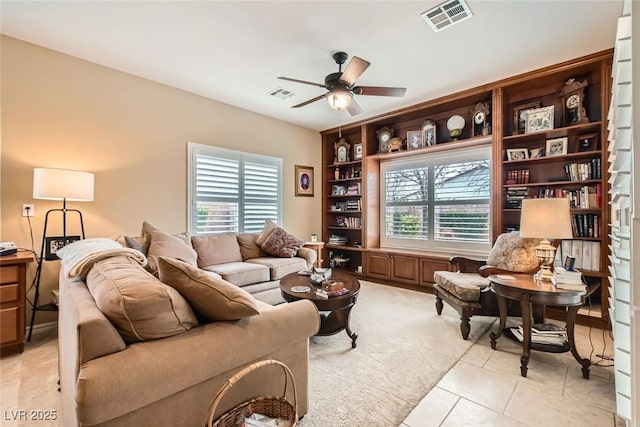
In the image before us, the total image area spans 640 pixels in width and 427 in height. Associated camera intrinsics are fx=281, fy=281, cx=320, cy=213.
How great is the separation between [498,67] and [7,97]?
500 cm

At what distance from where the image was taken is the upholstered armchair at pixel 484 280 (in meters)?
2.59

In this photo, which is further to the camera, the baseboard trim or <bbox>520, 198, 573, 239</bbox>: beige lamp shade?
the baseboard trim

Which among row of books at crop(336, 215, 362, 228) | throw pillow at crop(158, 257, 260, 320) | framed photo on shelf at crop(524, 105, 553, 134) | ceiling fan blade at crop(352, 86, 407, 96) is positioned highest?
ceiling fan blade at crop(352, 86, 407, 96)

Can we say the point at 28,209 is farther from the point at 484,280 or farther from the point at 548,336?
the point at 548,336

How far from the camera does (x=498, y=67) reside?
10.4 ft

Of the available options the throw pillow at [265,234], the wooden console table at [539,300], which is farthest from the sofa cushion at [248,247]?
the wooden console table at [539,300]

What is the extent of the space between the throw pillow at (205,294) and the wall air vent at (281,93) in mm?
3105

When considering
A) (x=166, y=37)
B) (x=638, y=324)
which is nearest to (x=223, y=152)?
(x=166, y=37)

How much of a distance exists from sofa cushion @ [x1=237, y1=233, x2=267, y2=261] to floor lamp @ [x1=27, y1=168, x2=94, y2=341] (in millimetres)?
1834

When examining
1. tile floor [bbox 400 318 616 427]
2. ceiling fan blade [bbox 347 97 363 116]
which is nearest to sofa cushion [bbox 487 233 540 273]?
tile floor [bbox 400 318 616 427]

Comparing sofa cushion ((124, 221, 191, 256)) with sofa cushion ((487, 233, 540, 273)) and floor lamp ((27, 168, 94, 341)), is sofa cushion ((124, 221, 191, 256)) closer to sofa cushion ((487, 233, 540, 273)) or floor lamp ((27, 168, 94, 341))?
floor lamp ((27, 168, 94, 341))

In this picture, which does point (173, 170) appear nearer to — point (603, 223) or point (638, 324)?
point (638, 324)

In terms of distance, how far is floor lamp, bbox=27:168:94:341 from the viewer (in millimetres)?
2479

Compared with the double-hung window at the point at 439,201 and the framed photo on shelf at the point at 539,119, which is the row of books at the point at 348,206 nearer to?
the double-hung window at the point at 439,201
